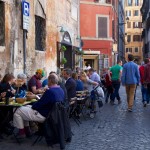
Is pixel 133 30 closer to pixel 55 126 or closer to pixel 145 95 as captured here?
pixel 145 95

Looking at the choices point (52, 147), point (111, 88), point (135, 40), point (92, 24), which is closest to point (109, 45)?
point (92, 24)

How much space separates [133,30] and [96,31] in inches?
2454

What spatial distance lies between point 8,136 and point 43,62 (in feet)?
21.3

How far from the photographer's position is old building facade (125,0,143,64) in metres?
92.9

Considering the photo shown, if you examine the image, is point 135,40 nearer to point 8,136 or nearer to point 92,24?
point 92,24

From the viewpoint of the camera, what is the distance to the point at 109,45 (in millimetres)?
34375

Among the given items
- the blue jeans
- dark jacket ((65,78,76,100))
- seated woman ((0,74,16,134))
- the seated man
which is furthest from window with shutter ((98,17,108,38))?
the seated man

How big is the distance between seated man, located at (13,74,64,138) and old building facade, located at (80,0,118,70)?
2375 cm

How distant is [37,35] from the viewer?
14508mm

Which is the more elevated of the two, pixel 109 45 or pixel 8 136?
pixel 109 45

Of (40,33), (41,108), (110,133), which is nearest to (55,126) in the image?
(41,108)

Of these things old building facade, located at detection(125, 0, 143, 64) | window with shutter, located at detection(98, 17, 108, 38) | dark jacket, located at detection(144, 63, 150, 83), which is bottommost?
dark jacket, located at detection(144, 63, 150, 83)

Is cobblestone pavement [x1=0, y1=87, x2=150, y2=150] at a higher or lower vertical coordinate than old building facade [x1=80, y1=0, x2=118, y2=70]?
lower

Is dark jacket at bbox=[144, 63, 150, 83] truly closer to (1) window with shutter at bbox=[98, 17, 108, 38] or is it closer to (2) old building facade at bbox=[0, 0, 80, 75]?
(2) old building facade at bbox=[0, 0, 80, 75]
